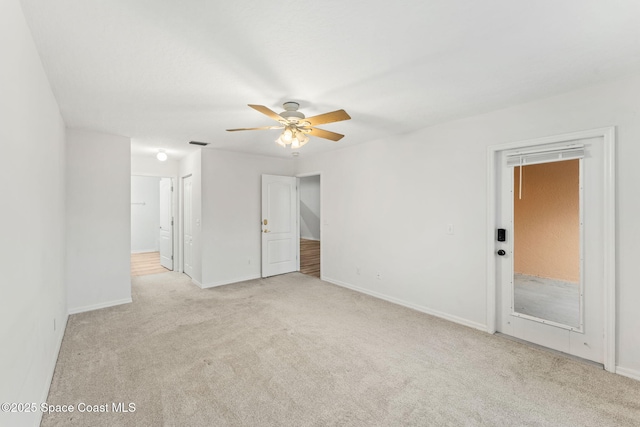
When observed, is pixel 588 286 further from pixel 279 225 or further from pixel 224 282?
pixel 224 282

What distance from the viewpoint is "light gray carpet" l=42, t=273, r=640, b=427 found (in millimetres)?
1842

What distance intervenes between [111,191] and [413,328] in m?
4.40

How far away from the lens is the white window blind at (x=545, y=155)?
8.33ft

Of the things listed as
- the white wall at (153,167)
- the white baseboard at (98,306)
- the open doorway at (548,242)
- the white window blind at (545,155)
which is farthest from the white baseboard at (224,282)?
the white window blind at (545,155)

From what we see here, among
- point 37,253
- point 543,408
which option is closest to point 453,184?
point 543,408

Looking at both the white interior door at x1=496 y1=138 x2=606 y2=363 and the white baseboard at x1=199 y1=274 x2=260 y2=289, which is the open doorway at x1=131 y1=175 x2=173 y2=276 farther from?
the white interior door at x1=496 y1=138 x2=606 y2=363

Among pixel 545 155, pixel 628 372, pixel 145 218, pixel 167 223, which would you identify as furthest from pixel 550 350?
pixel 145 218

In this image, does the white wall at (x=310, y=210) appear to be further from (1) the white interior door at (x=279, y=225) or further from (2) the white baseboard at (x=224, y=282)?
(2) the white baseboard at (x=224, y=282)

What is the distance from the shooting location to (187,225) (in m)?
5.53

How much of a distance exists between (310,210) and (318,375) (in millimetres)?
8606

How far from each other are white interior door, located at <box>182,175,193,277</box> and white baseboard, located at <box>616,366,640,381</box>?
19.0 ft

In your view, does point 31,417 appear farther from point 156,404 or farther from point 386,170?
point 386,170

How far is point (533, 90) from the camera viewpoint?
2.48 metres

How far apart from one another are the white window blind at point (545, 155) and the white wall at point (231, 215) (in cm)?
405
